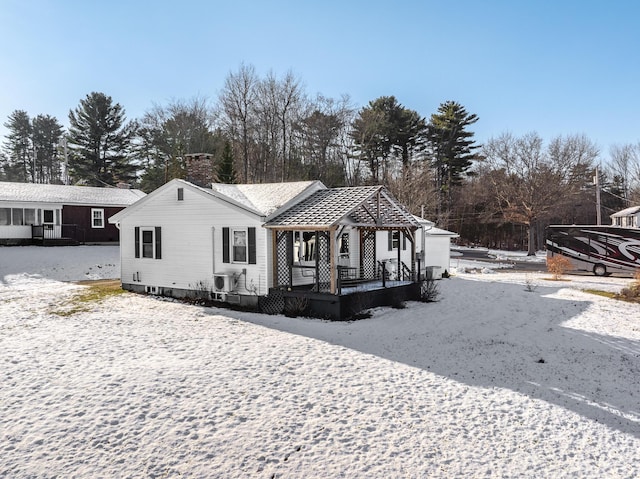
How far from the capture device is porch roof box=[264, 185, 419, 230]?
1310 cm

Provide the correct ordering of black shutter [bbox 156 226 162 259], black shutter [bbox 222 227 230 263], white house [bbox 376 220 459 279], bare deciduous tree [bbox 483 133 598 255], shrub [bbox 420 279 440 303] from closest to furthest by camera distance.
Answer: black shutter [bbox 222 227 230 263], shrub [bbox 420 279 440 303], black shutter [bbox 156 226 162 259], white house [bbox 376 220 459 279], bare deciduous tree [bbox 483 133 598 255]

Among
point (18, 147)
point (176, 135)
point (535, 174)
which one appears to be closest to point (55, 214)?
point (176, 135)

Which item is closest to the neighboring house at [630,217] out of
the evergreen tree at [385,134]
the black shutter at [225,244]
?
the evergreen tree at [385,134]

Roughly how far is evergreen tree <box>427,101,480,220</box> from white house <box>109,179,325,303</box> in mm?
36938

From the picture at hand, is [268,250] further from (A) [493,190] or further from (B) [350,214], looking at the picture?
(A) [493,190]

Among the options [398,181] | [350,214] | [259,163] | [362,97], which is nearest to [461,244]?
[398,181]

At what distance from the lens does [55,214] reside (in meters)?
27.5

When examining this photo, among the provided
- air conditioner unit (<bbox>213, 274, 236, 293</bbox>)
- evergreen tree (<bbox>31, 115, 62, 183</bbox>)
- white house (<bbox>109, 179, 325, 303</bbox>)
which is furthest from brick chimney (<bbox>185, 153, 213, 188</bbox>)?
evergreen tree (<bbox>31, 115, 62, 183</bbox>)

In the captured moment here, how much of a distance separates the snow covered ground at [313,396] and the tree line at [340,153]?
72.8 ft

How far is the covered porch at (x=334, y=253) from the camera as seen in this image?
517 inches

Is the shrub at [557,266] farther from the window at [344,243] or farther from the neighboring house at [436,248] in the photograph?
the window at [344,243]

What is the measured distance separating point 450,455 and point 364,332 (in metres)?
6.02

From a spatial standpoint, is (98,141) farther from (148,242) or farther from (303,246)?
(303,246)

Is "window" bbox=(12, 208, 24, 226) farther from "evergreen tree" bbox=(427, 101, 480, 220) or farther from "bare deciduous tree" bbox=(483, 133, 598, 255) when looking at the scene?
"bare deciduous tree" bbox=(483, 133, 598, 255)
